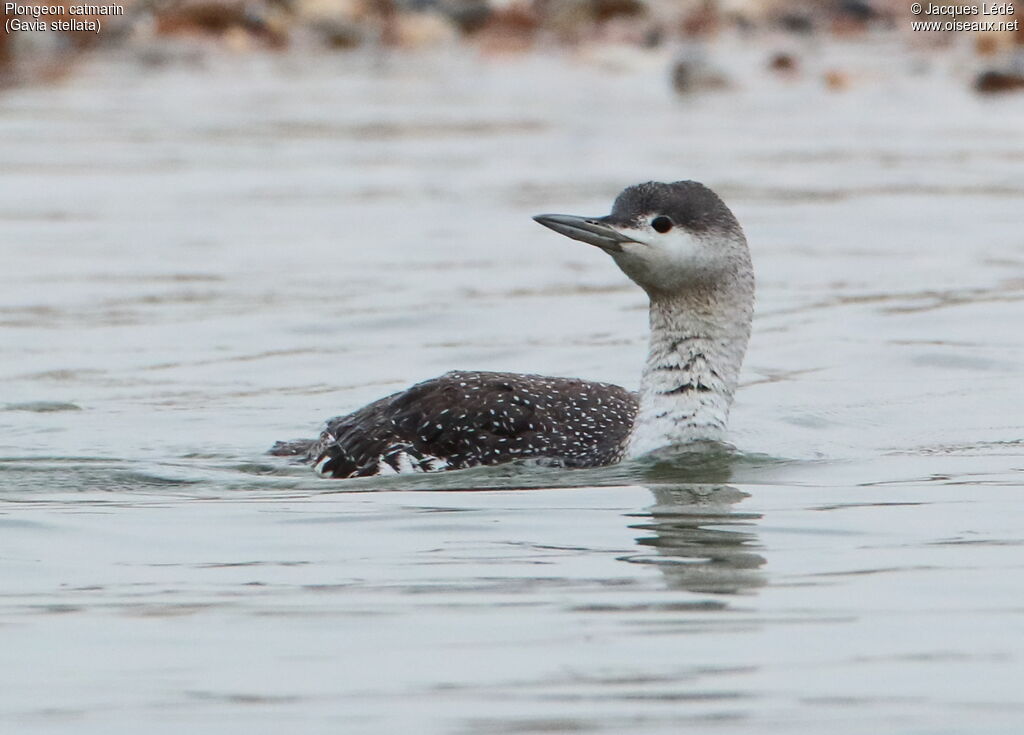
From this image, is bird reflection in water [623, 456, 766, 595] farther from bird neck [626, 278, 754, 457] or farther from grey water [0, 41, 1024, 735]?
bird neck [626, 278, 754, 457]

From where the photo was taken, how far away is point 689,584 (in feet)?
20.4

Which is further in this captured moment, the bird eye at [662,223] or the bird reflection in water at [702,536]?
the bird eye at [662,223]

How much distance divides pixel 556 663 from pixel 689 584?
1006mm

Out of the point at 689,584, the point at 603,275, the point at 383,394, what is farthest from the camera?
the point at 603,275

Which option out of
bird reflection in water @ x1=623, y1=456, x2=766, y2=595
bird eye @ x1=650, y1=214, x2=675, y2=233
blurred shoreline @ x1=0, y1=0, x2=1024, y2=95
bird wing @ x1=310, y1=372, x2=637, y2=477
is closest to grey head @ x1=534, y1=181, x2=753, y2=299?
bird eye @ x1=650, y1=214, x2=675, y2=233

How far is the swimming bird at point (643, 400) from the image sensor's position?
8055 mm

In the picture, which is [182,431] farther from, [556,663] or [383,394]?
[556,663]

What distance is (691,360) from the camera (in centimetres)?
825

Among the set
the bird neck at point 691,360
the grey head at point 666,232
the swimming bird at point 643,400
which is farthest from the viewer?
the bird neck at point 691,360

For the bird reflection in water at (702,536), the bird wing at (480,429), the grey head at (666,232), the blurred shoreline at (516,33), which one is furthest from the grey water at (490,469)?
the blurred shoreline at (516,33)

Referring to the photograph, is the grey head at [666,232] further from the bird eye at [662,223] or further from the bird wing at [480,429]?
the bird wing at [480,429]

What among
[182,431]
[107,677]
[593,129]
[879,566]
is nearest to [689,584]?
[879,566]

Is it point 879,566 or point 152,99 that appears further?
point 152,99

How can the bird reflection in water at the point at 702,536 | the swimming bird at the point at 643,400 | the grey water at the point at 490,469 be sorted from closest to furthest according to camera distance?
the grey water at the point at 490,469 < the bird reflection in water at the point at 702,536 < the swimming bird at the point at 643,400
